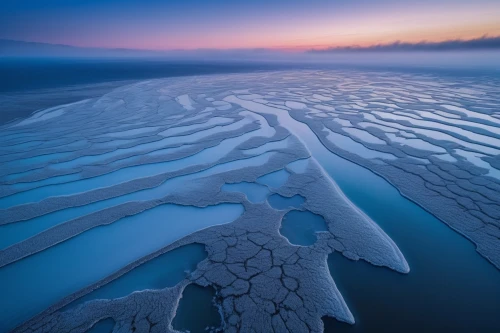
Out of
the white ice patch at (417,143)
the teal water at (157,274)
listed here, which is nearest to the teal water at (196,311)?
the teal water at (157,274)

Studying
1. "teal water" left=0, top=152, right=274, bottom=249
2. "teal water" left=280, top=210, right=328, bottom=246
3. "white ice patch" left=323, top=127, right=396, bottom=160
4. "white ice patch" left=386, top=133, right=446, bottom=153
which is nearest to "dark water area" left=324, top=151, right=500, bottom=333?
"teal water" left=280, top=210, right=328, bottom=246

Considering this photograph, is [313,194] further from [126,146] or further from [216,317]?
[126,146]

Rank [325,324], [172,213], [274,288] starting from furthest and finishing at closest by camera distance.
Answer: [172,213], [274,288], [325,324]

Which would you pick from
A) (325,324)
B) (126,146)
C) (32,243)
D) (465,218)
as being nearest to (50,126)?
(126,146)

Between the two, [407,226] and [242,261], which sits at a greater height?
[242,261]

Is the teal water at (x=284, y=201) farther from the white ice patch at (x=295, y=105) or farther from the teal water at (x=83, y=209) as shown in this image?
the white ice patch at (x=295, y=105)
